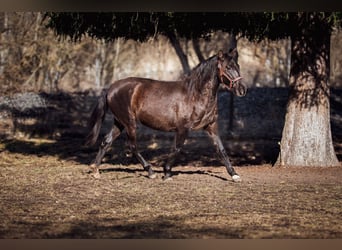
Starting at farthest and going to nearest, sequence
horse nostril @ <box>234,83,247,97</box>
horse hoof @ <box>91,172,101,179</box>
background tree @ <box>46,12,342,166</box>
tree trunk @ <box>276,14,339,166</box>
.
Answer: tree trunk @ <box>276,14,339,166</box>, background tree @ <box>46,12,342,166</box>, horse hoof @ <box>91,172,101,179</box>, horse nostril @ <box>234,83,247,97</box>

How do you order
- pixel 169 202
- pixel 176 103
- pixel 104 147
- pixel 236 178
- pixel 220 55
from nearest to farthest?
1. pixel 169 202
2. pixel 220 55
3. pixel 236 178
4. pixel 176 103
5. pixel 104 147

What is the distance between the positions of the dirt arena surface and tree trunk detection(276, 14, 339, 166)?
33cm

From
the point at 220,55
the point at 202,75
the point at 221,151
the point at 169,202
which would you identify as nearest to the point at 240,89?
the point at 220,55

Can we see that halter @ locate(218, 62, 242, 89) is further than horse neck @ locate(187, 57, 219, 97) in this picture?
No

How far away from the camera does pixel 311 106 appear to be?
37.1 feet

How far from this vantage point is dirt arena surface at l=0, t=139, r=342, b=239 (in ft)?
19.5

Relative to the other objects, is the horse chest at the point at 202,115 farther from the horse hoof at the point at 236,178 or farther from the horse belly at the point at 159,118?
the horse hoof at the point at 236,178

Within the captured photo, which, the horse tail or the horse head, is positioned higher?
the horse head

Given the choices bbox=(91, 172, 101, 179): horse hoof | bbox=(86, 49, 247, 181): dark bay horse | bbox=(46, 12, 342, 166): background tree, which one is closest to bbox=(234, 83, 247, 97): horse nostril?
bbox=(86, 49, 247, 181): dark bay horse

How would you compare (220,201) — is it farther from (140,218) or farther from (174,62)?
(174,62)

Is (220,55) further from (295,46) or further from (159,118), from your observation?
(295,46)

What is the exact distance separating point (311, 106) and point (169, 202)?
4577mm

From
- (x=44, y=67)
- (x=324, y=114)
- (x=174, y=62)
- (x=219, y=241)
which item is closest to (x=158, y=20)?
(x=324, y=114)

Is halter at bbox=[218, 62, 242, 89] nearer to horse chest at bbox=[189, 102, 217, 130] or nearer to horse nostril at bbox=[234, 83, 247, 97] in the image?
→ horse nostril at bbox=[234, 83, 247, 97]
